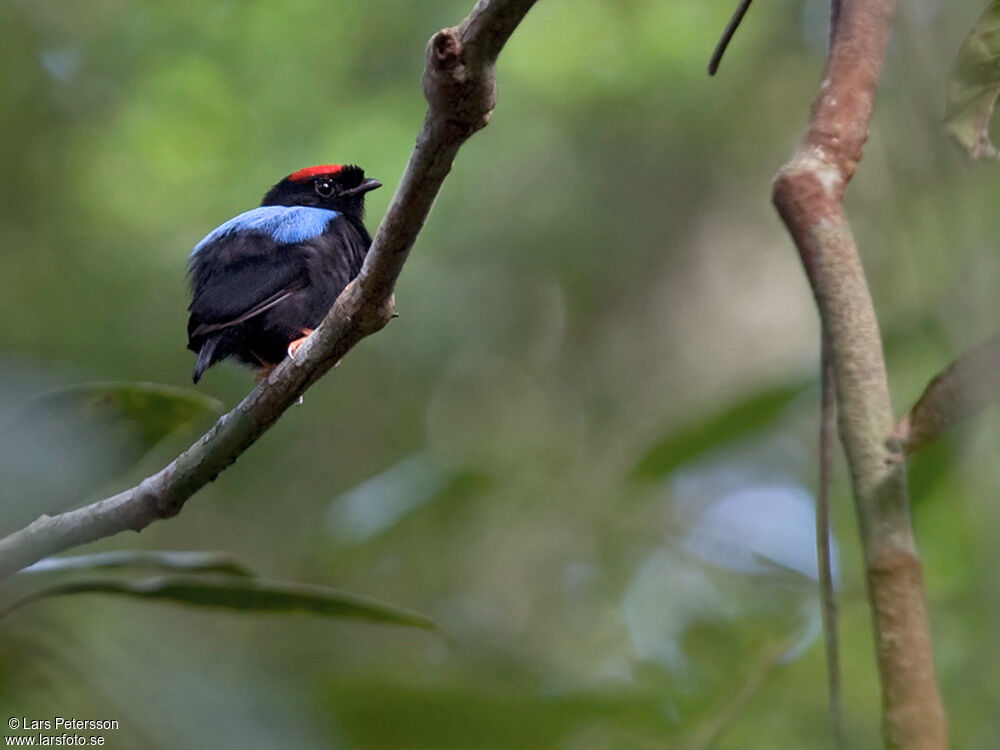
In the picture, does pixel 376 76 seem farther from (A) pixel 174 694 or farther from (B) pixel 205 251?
(A) pixel 174 694

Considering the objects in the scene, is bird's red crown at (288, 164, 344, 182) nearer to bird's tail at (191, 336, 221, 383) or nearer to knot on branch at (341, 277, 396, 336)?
bird's tail at (191, 336, 221, 383)

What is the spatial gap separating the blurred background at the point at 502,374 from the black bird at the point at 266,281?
55 centimetres

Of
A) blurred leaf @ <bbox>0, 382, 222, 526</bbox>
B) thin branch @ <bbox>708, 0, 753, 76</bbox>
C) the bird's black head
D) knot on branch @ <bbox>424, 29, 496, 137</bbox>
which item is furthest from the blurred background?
the bird's black head

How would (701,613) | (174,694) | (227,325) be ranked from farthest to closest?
(227,325)
(701,613)
(174,694)

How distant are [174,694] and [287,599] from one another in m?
0.46

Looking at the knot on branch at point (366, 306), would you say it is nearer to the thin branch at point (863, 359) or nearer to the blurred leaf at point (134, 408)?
the blurred leaf at point (134, 408)

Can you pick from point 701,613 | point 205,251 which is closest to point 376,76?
point 205,251

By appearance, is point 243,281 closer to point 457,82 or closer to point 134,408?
point 134,408

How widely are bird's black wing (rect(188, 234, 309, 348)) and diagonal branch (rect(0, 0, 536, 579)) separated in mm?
1458

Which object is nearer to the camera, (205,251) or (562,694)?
(562,694)

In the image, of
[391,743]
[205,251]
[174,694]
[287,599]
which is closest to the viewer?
[174,694]

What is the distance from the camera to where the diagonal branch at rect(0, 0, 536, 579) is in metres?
1.41

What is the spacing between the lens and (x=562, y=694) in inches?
71.0

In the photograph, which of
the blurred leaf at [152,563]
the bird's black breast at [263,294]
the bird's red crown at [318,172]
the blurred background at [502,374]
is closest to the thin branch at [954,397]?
the blurred background at [502,374]
